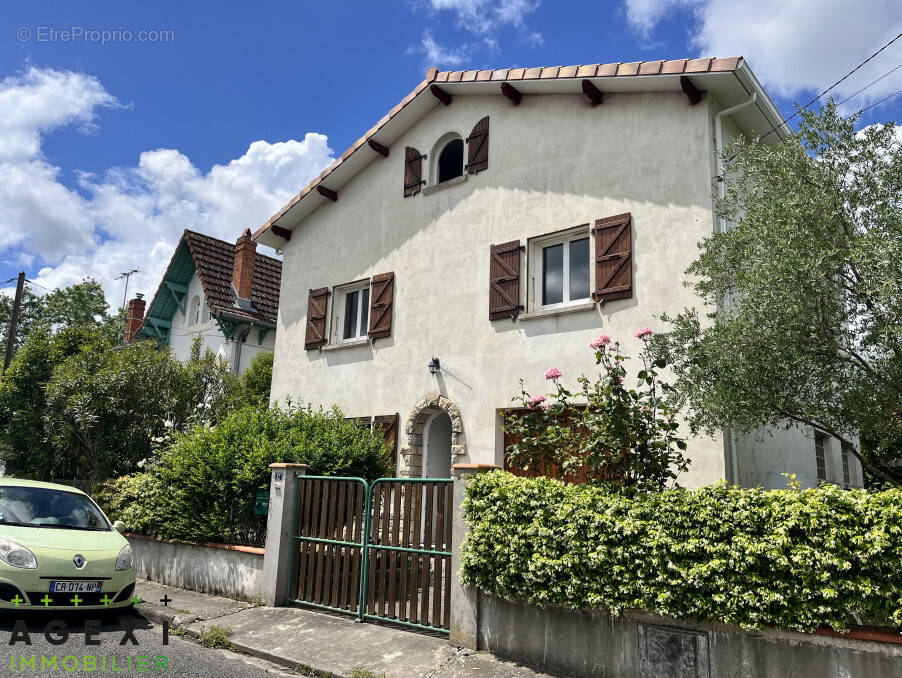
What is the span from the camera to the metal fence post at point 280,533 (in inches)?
314

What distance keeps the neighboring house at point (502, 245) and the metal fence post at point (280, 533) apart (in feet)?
11.6

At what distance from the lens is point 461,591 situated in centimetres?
645

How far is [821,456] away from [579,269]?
21.0ft

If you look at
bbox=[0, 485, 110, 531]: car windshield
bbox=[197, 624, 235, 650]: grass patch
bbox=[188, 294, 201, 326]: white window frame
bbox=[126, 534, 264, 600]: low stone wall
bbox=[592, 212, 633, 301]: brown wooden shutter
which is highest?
bbox=[188, 294, 201, 326]: white window frame

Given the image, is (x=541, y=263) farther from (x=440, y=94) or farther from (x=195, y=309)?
(x=195, y=309)

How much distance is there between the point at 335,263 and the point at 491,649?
9.93 metres

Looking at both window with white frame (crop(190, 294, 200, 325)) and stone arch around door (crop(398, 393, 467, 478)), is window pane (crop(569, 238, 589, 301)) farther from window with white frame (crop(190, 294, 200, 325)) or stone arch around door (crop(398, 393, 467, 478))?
window with white frame (crop(190, 294, 200, 325))

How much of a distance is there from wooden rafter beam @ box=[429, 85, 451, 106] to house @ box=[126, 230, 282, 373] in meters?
10.4

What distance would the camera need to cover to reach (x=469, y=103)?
505 inches

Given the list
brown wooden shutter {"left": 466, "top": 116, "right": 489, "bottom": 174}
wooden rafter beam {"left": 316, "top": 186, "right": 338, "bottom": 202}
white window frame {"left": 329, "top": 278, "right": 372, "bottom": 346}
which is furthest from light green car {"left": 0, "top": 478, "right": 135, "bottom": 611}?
wooden rafter beam {"left": 316, "top": 186, "right": 338, "bottom": 202}

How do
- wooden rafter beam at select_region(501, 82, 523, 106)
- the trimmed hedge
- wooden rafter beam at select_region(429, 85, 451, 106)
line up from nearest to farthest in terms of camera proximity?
the trimmed hedge
wooden rafter beam at select_region(501, 82, 523, 106)
wooden rafter beam at select_region(429, 85, 451, 106)

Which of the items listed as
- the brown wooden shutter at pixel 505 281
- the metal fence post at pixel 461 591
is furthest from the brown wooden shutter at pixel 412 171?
the metal fence post at pixel 461 591

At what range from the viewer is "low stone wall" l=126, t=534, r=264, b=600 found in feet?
27.6

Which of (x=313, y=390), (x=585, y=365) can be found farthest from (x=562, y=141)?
(x=313, y=390)
